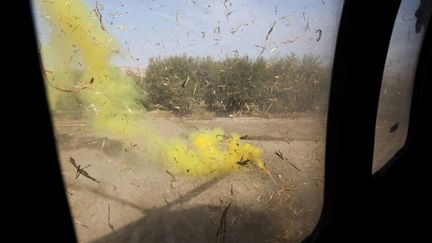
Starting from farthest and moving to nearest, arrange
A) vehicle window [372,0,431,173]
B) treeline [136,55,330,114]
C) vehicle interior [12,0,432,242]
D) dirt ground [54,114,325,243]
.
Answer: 1. vehicle window [372,0,431,173]
2. treeline [136,55,330,114]
3. dirt ground [54,114,325,243]
4. vehicle interior [12,0,432,242]

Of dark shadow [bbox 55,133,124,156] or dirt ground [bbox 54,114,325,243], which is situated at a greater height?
dark shadow [bbox 55,133,124,156]

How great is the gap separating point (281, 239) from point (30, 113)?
141cm

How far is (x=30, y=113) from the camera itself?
2.93 feet

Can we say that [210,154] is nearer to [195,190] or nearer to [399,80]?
[195,190]

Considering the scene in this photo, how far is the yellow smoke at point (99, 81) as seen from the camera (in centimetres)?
109

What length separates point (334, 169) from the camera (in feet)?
6.82

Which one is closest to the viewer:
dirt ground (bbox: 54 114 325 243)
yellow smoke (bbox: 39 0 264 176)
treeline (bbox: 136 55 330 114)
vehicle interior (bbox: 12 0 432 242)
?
vehicle interior (bbox: 12 0 432 242)

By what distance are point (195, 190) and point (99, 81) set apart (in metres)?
0.59

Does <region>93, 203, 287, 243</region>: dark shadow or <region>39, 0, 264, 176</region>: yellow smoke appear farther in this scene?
<region>93, 203, 287, 243</region>: dark shadow

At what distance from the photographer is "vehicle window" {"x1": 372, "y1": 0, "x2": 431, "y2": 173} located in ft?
7.42

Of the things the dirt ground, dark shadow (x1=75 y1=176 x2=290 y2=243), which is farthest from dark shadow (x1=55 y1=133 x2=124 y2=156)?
dark shadow (x1=75 y1=176 x2=290 y2=243)

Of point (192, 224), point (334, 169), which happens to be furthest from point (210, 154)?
point (334, 169)

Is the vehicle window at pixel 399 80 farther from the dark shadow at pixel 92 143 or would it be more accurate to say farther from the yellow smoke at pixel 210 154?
the dark shadow at pixel 92 143

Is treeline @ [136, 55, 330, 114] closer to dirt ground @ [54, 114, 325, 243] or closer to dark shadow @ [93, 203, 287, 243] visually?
dirt ground @ [54, 114, 325, 243]
